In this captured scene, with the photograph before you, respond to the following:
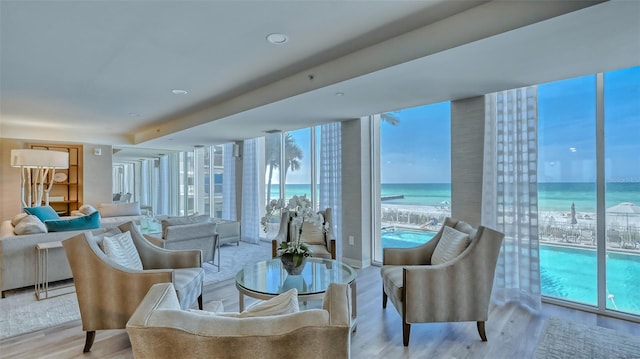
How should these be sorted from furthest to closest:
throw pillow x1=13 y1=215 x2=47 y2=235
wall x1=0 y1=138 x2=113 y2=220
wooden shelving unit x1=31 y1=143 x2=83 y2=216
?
wooden shelving unit x1=31 y1=143 x2=83 y2=216 < wall x1=0 y1=138 x2=113 y2=220 < throw pillow x1=13 y1=215 x2=47 y2=235

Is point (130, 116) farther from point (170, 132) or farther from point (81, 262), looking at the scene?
point (81, 262)

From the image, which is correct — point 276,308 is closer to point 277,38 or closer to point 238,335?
point 238,335

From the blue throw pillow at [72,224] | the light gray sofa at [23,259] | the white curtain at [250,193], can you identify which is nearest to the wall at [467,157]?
the white curtain at [250,193]

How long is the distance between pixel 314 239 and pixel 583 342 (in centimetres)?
284

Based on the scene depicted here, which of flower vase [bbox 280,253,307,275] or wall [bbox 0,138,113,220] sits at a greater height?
wall [bbox 0,138,113,220]

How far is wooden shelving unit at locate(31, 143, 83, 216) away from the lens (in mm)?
6934

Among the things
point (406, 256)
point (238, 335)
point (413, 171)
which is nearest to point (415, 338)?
point (406, 256)

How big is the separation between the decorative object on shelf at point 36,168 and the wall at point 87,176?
13cm

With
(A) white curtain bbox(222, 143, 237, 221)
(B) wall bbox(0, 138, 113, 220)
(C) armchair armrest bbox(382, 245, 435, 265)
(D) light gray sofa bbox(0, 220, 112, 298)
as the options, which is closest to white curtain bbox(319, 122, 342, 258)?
(C) armchair armrest bbox(382, 245, 435, 265)

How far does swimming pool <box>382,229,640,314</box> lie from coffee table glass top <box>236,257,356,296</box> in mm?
2275

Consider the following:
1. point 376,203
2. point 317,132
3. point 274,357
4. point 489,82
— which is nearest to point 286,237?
point 376,203

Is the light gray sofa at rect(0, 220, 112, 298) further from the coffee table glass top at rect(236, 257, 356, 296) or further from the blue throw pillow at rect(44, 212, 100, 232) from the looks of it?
the coffee table glass top at rect(236, 257, 356, 296)

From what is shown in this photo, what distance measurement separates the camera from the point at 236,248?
235 inches

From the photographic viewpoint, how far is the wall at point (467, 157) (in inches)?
136
